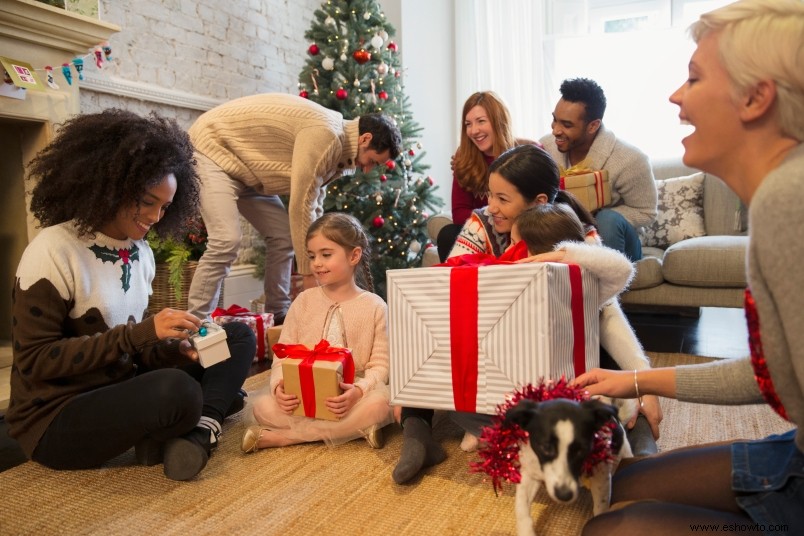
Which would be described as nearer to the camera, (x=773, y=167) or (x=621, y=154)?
(x=773, y=167)

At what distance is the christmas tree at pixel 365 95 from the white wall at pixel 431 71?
93 cm

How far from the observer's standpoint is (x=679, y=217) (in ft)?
12.3

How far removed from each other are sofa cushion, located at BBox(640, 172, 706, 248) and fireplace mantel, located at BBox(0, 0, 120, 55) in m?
3.22

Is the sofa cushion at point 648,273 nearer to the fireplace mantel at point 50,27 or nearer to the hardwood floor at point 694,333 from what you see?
the hardwood floor at point 694,333

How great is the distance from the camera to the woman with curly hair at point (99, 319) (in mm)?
1600

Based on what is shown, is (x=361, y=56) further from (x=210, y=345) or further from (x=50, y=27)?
(x=210, y=345)

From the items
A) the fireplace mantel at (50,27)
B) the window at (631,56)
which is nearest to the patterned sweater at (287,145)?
the fireplace mantel at (50,27)

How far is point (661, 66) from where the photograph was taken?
16.8 ft

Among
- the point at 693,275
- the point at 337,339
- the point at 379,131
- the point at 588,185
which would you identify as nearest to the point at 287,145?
the point at 379,131

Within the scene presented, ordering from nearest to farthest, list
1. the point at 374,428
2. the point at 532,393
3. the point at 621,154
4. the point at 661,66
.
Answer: the point at 532,393 → the point at 374,428 → the point at 621,154 → the point at 661,66

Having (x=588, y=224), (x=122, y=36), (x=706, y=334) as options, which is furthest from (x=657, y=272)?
(x=122, y=36)

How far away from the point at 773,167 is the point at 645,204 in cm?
240

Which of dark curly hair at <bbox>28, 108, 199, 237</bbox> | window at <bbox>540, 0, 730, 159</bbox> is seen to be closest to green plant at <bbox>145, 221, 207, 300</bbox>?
dark curly hair at <bbox>28, 108, 199, 237</bbox>

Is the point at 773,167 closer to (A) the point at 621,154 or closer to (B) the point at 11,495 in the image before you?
(B) the point at 11,495
